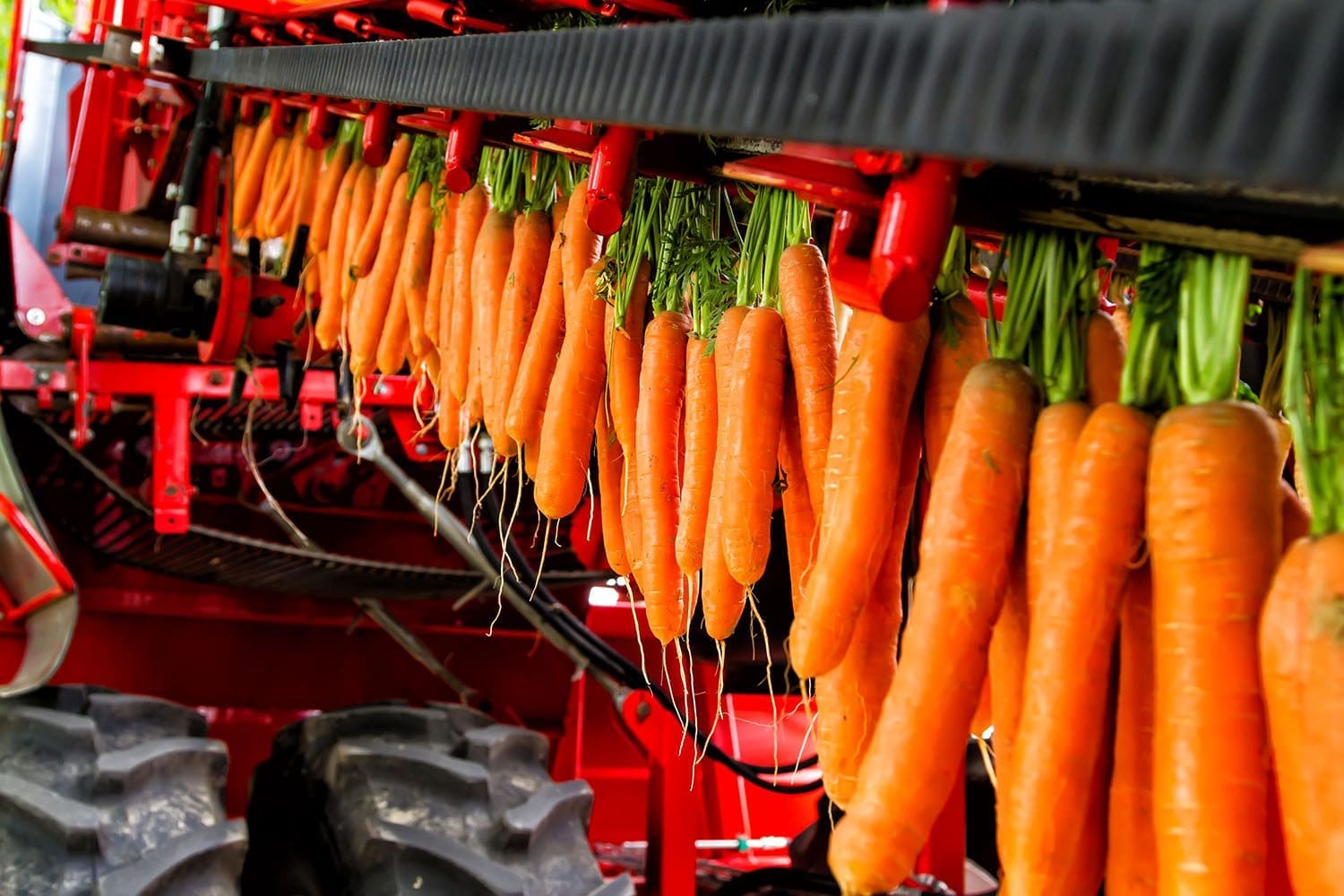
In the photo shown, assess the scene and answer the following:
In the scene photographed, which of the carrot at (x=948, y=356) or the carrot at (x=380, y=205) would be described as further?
the carrot at (x=380, y=205)

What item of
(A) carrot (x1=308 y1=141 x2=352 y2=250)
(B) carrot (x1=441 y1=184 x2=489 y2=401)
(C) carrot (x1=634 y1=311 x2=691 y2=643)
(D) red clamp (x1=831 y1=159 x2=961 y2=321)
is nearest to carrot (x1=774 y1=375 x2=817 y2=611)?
(C) carrot (x1=634 y1=311 x2=691 y2=643)

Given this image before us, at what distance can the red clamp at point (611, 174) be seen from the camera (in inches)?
60.8

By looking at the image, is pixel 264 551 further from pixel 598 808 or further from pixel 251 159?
pixel 598 808

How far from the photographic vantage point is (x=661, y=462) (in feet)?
6.04

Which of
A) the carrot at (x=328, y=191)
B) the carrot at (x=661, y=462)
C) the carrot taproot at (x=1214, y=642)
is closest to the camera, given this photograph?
the carrot taproot at (x=1214, y=642)

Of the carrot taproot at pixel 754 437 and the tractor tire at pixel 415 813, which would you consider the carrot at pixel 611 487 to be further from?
the tractor tire at pixel 415 813

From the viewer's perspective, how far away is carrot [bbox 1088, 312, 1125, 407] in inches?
45.5

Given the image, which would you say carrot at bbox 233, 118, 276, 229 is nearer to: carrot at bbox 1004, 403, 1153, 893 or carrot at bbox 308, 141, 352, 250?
carrot at bbox 308, 141, 352, 250

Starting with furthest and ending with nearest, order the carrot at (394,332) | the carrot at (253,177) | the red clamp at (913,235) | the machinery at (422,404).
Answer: the carrot at (253,177), the carrot at (394,332), the red clamp at (913,235), the machinery at (422,404)

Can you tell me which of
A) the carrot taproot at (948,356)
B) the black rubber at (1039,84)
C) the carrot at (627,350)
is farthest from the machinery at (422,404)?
the carrot at (627,350)

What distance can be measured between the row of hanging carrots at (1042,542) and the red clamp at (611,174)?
201mm

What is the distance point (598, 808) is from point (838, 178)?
309 centimetres

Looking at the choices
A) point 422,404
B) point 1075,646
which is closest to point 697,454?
point 1075,646

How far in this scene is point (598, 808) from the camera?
3898 millimetres
